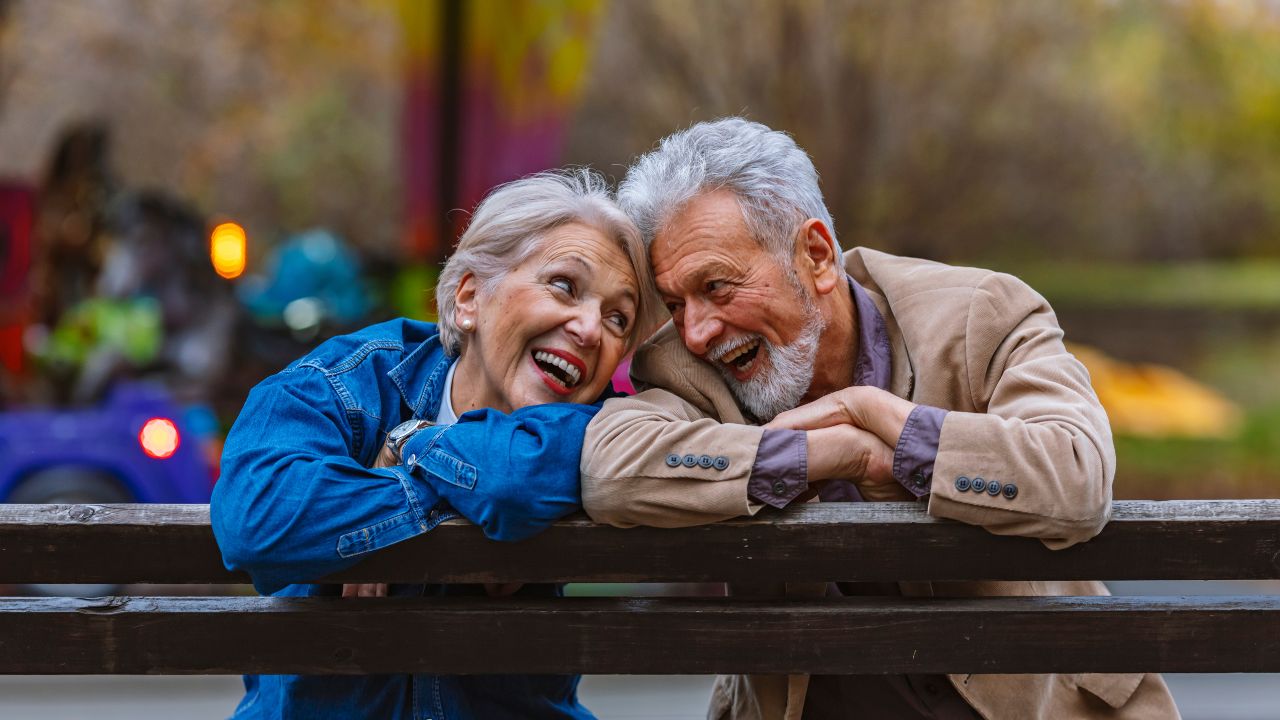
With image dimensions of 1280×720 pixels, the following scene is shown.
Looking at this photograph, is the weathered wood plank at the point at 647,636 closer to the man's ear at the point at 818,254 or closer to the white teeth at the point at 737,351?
the white teeth at the point at 737,351

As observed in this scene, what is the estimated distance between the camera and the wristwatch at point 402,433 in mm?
2119

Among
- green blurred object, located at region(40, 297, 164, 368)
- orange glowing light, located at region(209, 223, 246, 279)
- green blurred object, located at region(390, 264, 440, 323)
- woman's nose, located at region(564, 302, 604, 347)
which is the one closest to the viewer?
woman's nose, located at region(564, 302, 604, 347)

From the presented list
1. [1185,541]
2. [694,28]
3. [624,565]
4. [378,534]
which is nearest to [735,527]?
[624,565]

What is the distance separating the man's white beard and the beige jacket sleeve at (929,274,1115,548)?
40 centimetres

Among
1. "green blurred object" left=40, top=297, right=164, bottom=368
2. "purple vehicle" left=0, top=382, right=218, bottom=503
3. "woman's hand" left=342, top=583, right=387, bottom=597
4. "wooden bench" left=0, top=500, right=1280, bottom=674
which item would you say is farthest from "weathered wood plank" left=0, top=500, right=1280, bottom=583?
"green blurred object" left=40, top=297, right=164, bottom=368

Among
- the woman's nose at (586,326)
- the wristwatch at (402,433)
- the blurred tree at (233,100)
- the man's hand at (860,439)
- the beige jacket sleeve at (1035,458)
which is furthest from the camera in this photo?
the blurred tree at (233,100)

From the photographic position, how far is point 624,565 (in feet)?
6.18

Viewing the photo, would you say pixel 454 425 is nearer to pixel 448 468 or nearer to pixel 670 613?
pixel 448 468

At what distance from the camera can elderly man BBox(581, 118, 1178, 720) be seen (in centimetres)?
187

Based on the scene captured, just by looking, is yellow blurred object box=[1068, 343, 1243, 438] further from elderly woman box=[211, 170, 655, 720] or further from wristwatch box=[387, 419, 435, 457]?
wristwatch box=[387, 419, 435, 457]

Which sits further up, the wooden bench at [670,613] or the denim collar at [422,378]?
the denim collar at [422,378]

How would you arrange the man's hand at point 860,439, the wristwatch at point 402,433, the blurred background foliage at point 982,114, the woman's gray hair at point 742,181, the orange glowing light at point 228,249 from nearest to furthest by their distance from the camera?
1. the man's hand at point 860,439
2. the wristwatch at point 402,433
3. the woman's gray hair at point 742,181
4. the orange glowing light at point 228,249
5. the blurred background foliage at point 982,114

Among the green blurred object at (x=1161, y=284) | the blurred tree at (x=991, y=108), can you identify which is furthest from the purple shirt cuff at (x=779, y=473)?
the green blurred object at (x=1161, y=284)

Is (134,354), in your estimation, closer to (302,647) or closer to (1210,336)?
(302,647)
